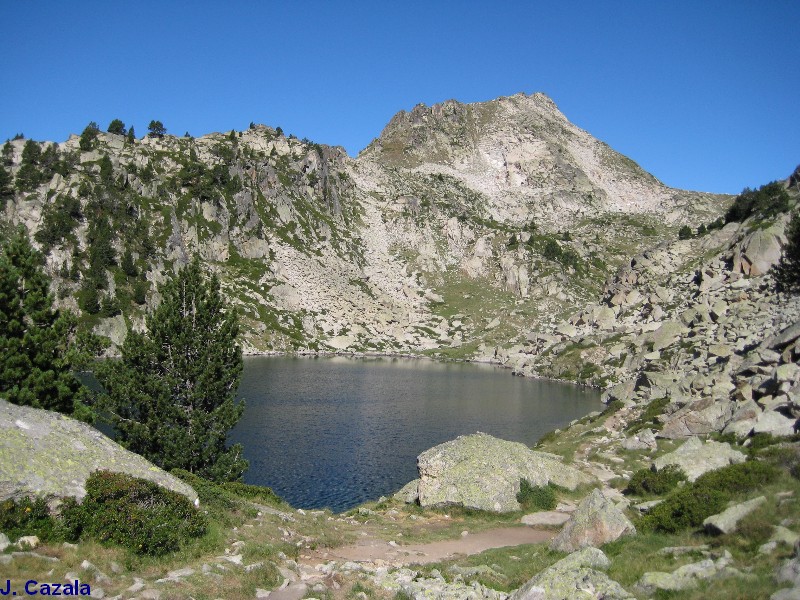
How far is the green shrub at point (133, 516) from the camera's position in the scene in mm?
14312

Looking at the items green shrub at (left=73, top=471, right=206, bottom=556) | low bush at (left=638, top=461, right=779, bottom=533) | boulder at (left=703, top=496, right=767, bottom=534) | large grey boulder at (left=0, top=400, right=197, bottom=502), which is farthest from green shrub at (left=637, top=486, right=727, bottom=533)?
large grey boulder at (left=0, top=400, right=197, bottom=502)

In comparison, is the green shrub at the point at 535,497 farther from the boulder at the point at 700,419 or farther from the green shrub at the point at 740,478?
the boulder at the point at 700,419

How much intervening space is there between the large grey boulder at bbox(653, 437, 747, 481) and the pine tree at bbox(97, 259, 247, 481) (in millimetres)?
24465

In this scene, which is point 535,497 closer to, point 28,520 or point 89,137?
point 28,520

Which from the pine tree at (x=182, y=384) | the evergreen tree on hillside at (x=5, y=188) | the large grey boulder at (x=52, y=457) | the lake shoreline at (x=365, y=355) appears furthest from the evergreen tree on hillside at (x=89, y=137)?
the large grey boulder at (x=52, y=457)

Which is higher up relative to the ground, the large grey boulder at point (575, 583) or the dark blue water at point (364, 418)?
the large grey boulder at point (575, 583)

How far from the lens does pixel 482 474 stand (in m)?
29.9

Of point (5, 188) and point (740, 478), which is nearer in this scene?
point (740, 478)

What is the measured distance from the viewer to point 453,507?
28.8 meters

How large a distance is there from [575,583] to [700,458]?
54.9 feet

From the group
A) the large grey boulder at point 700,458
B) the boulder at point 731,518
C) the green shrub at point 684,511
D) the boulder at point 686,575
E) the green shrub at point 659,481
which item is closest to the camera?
the boulder at point 686,575

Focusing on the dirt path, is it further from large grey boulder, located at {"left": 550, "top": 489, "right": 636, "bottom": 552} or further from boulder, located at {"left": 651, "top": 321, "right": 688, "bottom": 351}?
boulder, located at {"left": 651, "top": 321, "right": 688, "bottom": 351}

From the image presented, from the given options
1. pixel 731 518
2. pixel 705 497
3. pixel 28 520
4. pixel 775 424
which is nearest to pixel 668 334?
pixel 775 424

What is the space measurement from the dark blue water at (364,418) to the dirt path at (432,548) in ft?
56.8
